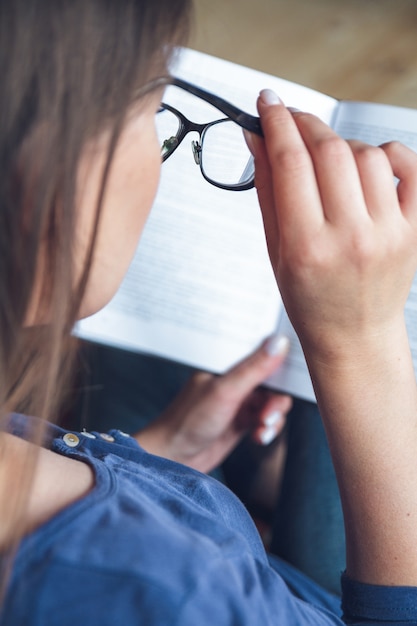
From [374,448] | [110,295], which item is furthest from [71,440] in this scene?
[374,448]

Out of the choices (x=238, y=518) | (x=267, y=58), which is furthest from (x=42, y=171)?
(x=267, y=58)

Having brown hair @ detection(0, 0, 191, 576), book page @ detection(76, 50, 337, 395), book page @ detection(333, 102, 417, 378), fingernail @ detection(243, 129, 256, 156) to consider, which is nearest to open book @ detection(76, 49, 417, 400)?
book page @ detection(76, 50, 337, 395)

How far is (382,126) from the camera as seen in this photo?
2.26ft

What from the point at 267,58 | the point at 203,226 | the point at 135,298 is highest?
the point at 267,58

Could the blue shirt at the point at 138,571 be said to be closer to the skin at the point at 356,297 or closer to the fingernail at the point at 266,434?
the skin at the point at 356,297

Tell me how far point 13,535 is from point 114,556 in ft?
0.19

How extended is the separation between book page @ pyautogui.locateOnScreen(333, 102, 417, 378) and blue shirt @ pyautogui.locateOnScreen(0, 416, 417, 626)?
35 cm

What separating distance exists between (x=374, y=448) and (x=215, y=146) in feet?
0.89

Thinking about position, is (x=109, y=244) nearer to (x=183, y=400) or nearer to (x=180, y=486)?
(x=180, y=486)

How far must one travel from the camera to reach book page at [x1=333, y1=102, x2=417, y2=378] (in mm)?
680

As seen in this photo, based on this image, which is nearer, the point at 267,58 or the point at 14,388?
the point at 14,388

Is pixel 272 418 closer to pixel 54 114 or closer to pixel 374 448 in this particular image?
pixel 374 448

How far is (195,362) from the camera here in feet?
2.64

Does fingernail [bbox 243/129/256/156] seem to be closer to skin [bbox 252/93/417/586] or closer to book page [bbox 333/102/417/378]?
skin [bbox 252/93/417/586]
